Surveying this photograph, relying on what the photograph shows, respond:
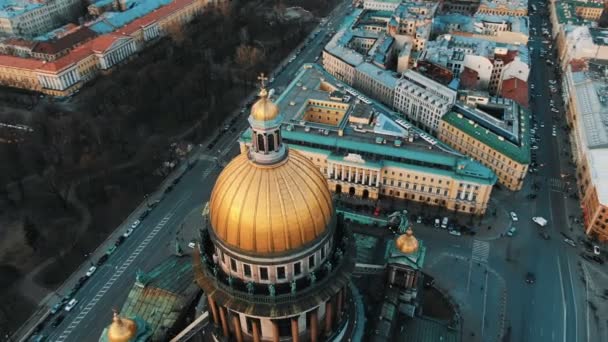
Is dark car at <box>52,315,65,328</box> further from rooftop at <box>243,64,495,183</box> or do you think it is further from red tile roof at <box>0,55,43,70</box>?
red tile roof at <box>0,55,43,70</box>

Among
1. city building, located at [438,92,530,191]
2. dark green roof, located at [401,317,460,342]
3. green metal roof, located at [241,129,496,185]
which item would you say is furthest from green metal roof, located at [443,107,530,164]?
dark green roof, located at [401,317,460,342]

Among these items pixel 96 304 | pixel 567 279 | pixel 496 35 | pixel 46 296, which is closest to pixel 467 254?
pixel 567 279

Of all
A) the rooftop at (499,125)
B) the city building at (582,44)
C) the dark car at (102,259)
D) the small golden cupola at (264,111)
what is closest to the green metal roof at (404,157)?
the rooftop at (499,125)

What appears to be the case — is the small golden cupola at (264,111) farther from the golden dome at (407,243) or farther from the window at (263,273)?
the golden dome at (407,243)

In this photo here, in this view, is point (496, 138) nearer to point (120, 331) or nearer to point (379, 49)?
point (379, 49)

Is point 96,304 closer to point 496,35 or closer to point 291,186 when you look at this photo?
point 291,186

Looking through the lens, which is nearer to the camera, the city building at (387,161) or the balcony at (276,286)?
the balcony at (276,286)

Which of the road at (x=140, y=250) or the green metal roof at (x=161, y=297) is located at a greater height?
the green metal roof at (x=161, y=297)
